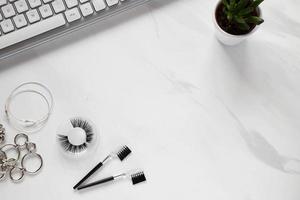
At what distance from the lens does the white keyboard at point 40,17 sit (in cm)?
59

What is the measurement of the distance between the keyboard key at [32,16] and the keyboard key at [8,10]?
0.8 inches

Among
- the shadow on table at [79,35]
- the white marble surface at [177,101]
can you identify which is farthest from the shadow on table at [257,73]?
the shadow on table at [79,35]

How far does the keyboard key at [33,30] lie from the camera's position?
59cm

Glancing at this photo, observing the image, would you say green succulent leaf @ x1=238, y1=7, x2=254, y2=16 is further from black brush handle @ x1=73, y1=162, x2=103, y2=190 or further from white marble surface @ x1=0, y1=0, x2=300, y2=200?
black brush handle @ x1=73, y1=162, x2=103, y2=190

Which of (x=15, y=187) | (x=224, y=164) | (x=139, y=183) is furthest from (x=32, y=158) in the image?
(x=224, y=164)

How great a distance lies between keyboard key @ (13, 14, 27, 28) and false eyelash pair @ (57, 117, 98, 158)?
143 mm

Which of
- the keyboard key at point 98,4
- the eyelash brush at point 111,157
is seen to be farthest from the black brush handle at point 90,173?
the keyboard key at point 98,4

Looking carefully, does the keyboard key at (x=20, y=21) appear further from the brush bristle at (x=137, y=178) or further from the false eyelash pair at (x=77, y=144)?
the brush bristle at (x=137, y=178)

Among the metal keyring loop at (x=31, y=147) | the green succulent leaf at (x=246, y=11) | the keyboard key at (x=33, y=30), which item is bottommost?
the metal keyring loop at (x=31, y=147)

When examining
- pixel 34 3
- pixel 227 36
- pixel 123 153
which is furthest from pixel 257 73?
pixel 34 3

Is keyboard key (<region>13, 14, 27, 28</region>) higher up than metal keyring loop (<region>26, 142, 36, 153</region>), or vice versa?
keyboard key (<region>13, 14, 27, 28</region>)

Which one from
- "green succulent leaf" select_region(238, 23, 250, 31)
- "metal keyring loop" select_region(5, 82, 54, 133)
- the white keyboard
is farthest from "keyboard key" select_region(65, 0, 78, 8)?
"green succulent leaf" select_region(238, 23, 250, 31)

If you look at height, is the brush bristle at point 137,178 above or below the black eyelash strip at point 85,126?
below

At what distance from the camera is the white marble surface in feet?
2.04
